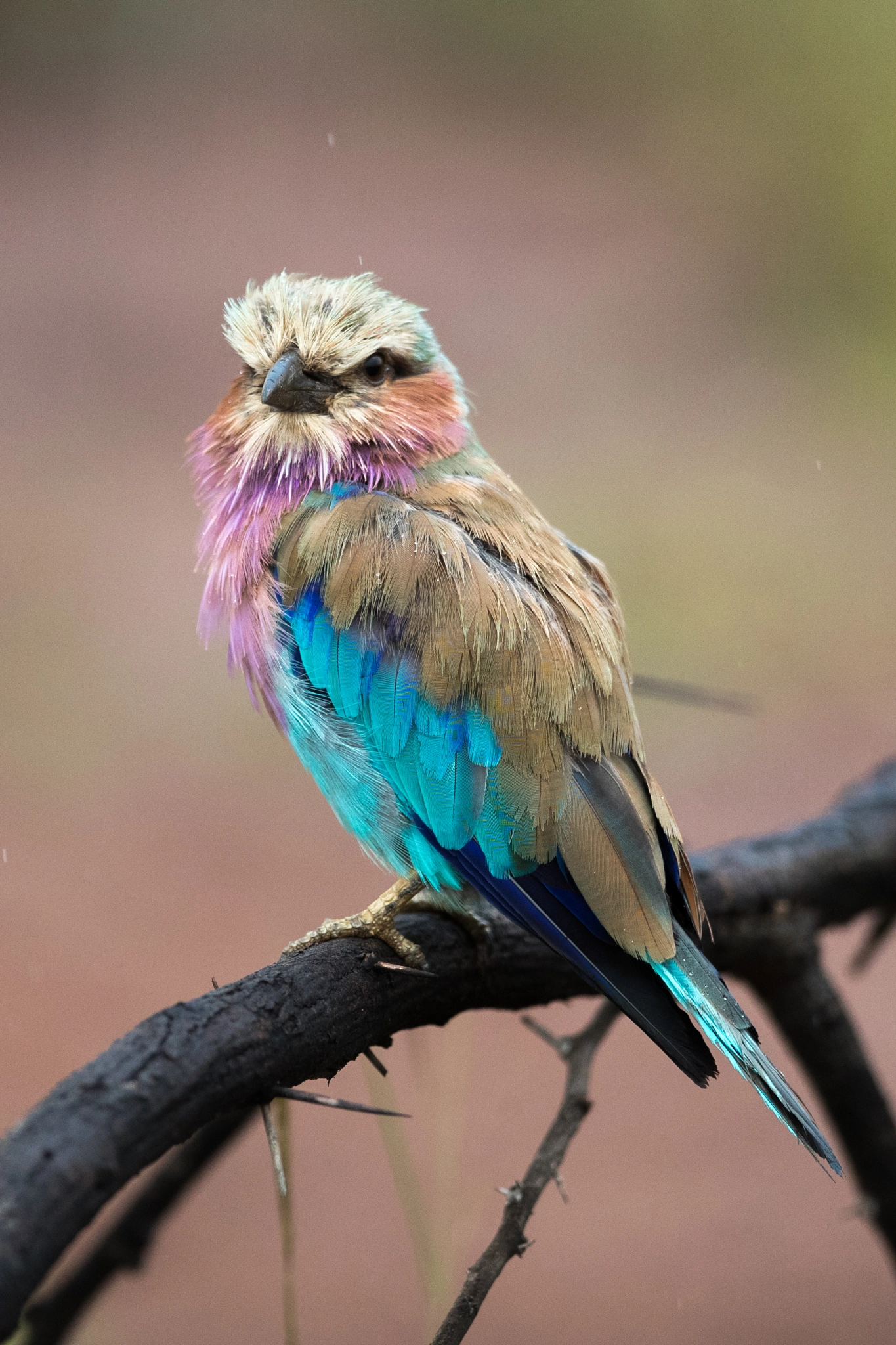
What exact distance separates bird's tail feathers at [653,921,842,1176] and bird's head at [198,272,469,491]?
28.9 inches

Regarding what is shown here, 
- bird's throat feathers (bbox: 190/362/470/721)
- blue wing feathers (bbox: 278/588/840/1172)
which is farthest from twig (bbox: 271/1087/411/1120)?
bird's throat feathers (bbox: 190/362/470/721)

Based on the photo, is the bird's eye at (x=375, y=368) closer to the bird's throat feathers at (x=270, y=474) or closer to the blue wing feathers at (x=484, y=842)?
the bird's throat feathers at (x=270, y=474)

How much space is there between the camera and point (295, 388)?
180cm

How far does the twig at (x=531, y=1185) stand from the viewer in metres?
1.32

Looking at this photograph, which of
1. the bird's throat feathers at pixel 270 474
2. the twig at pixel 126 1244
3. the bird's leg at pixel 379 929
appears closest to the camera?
the bird's leg at pixel 379 929

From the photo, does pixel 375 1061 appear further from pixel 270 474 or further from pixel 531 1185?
pixel 270 474

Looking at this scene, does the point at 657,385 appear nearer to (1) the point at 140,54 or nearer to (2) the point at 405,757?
(1) the point at 140,54

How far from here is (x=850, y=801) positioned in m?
2.41

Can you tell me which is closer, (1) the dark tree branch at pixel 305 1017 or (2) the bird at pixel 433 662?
(1) the dark tree branch at pixel 305 1017

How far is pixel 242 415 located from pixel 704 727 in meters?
4.06

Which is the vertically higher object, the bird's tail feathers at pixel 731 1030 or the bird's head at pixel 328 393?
the bird's head at pixel 328 393

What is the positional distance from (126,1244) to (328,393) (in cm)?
136

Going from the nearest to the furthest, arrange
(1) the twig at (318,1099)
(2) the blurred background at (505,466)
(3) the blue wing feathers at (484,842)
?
1. (1) the twig at (318,1099)
2. (3) the blue wing feathers at (484,842)
3. (2) the blurred background at (505,466)

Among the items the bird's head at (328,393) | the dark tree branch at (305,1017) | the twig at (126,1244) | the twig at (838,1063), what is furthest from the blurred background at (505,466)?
the bird's head at (328,393)
